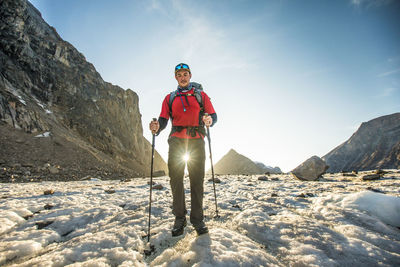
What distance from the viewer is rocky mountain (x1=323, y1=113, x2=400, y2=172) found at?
365 ft

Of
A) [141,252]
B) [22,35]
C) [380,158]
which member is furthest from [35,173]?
[380,158]

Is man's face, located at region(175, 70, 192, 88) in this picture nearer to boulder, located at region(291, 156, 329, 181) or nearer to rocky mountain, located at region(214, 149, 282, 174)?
boulder, located at region(291, 156, 329, 181)

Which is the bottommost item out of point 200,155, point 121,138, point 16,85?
point 200,155

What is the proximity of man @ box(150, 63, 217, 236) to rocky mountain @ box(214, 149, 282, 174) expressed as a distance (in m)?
82.3

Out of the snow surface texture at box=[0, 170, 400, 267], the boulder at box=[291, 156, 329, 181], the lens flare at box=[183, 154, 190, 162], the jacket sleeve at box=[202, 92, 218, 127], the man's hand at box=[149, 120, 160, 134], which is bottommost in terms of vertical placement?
the snow surface texture at box=[0, 170, 400, 267]

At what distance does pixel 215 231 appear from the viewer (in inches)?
121

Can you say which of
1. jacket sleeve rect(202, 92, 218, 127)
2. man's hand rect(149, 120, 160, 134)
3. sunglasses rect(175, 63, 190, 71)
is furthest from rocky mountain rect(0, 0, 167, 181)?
jacket sleeve rect(202, 92, 218, 127)

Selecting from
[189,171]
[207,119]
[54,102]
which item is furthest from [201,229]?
[54,102]

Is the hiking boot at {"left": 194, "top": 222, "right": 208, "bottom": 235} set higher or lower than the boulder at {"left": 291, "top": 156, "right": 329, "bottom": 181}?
lower

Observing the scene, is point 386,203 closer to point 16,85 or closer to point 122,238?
point 122,238

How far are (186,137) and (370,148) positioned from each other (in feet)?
576

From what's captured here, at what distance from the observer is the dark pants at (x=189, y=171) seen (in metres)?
3.42

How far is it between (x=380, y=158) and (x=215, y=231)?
161191mm

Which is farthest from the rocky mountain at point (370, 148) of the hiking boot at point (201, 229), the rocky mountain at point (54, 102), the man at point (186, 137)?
the hiking boot at point (201, 229)
